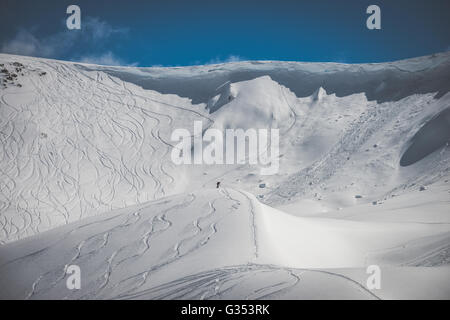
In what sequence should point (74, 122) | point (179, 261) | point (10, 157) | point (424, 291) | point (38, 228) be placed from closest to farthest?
point (424, 291) < point (179, 261) < point (38, 228) < point (10, 157) < point (74, 122)

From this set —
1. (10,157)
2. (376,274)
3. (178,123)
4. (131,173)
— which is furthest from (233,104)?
(376,274)

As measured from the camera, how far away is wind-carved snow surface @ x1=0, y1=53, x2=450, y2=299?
7531 mm

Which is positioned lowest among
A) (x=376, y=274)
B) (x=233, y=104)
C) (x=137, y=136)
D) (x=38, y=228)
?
(x=38, y=228)

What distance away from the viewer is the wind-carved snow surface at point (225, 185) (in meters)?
7.53

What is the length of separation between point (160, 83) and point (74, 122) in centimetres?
860

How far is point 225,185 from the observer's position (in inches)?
941

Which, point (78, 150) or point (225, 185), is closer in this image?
point (225, 185)

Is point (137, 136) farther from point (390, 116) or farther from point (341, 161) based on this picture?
point (390, 116)

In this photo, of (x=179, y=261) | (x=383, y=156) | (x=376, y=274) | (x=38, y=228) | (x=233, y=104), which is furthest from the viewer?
(x=233, y=104)

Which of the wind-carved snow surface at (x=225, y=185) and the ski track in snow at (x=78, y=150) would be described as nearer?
the wind-carved snow surface at (x=225, y=185)

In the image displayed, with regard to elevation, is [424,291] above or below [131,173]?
below

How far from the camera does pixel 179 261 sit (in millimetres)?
8117

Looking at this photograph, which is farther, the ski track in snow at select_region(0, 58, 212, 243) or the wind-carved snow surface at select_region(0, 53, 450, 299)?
the ski track in snow at select_region(0, 58, 212, 243)
